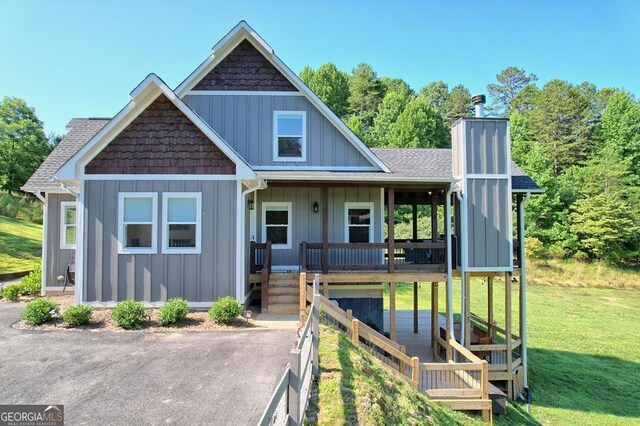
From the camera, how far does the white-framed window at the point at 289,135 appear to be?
448 inches

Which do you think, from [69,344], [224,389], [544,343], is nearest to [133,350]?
[69,344]

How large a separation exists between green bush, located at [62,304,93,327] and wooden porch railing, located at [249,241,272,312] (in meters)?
3.87

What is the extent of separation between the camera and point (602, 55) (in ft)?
137

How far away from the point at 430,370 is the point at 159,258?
273 inches

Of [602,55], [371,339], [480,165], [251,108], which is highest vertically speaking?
[602,55]

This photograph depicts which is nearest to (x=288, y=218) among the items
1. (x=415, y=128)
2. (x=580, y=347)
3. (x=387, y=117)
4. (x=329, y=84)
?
(x=580, y=347)

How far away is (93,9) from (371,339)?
43.2 ft

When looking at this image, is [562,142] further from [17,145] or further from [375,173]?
[17,145]

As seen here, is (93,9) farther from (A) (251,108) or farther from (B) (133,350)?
(B) (133,350)

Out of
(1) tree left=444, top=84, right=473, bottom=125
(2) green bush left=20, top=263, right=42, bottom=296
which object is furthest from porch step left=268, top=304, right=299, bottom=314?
(1) tree left=444, top=84, right=473, bottom=125

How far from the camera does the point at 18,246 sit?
2172cm

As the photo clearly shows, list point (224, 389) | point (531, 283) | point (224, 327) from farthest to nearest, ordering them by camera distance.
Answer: point (531, 283) < point (224, 327) < point (224, 389)

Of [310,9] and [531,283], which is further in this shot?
[531,283]

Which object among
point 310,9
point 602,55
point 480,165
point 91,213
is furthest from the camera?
point 602,55
